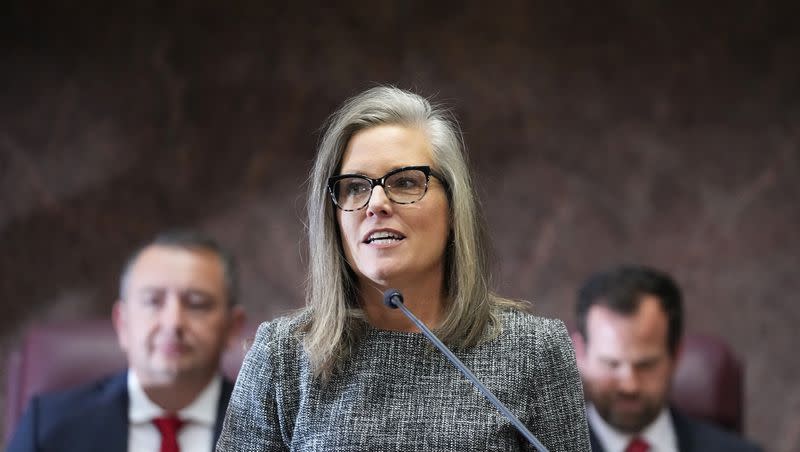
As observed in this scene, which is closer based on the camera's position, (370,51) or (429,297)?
(429,297)

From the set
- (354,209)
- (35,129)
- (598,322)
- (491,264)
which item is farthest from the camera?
(35,129)

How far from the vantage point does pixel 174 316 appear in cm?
234

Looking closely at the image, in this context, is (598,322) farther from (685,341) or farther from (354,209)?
(354,209)

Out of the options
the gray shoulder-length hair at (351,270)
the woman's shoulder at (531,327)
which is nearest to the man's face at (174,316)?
the gray shoulder-length hair at (351,270)

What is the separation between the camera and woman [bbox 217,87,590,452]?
51.6 inches

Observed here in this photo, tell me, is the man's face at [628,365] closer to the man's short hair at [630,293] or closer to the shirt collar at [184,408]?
the man's short hair at [630,293]

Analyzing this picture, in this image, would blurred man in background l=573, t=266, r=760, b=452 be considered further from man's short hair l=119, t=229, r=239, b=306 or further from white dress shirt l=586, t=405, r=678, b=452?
man's short hair l=119, t=229, r=239, b=306

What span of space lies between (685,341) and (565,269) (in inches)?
17.3

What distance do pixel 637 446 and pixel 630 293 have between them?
12.8 inches

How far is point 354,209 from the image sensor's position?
134cm

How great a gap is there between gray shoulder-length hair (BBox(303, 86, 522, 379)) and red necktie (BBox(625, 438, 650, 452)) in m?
1.16

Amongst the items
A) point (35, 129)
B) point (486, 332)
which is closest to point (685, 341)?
point (486, 332)

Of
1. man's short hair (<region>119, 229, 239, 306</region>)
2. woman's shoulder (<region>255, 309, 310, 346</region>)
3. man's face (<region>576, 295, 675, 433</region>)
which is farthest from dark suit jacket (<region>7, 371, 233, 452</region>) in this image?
woman's shoulder (<region>255, 309, 310, 346</region>)

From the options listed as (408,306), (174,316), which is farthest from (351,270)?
(174,316)
